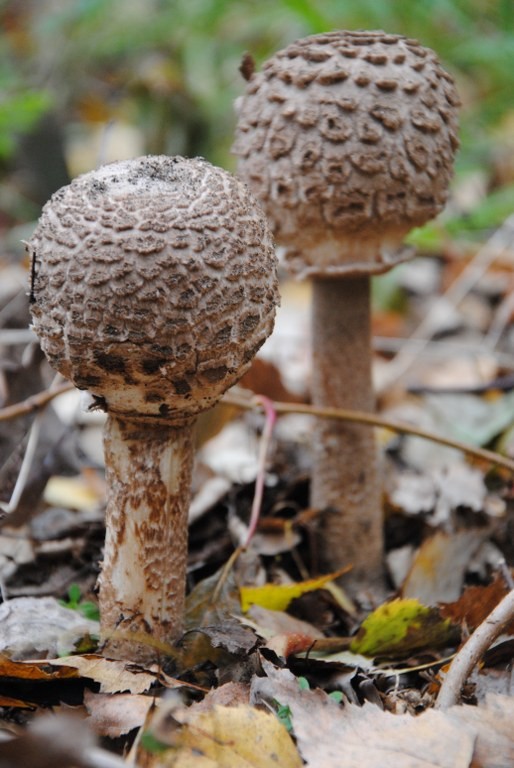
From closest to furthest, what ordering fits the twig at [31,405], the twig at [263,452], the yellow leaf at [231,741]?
1. the yellow leaf at [231,741]
2. the twig at [263,452]
3. the twig at [31,405]

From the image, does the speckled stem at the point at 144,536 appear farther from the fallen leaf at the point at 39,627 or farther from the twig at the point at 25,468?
the twig at the point at 25,468

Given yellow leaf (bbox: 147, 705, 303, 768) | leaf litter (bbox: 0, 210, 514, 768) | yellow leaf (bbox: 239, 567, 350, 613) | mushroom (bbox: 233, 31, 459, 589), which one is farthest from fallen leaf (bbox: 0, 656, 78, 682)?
mushroom (bbox: 233, 31, 459, 589)

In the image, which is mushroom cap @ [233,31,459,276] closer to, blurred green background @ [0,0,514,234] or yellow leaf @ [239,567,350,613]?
yellow leaf @ [239,567,350,613]

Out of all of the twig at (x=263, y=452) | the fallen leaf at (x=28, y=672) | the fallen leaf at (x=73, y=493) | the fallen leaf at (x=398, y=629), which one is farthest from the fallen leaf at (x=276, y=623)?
the fallen leaf at (x=73, y=493)

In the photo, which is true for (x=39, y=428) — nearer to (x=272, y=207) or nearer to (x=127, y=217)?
(x=272, y=207)

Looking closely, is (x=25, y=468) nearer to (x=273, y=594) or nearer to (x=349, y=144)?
(x=273, y=594)

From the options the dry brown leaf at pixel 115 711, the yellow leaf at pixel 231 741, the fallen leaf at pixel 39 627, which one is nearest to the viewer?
the yellow leaf at pixel 231 741

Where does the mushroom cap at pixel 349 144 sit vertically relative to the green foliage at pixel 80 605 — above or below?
above

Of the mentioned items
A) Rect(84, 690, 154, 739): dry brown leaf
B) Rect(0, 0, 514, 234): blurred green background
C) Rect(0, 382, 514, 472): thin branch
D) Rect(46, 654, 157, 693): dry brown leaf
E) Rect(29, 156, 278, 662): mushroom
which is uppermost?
Rect(0, 0, 514, 234): blurred green background
